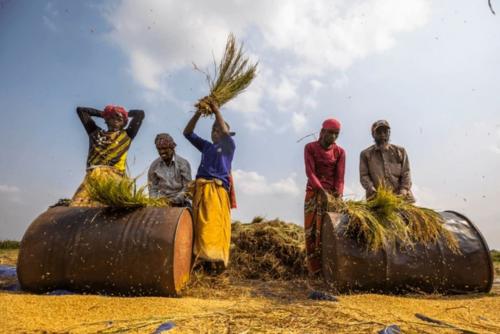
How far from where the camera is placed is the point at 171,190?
4969 mm

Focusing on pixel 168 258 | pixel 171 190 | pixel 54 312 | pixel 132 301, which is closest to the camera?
pixel 54 312

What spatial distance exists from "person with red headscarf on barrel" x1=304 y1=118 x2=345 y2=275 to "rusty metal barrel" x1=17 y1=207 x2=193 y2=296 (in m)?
1.71

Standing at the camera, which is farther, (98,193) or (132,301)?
(98,193)

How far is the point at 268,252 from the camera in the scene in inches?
234

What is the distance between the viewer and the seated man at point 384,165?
5.08 meters

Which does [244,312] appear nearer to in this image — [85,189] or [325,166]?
[85,189]

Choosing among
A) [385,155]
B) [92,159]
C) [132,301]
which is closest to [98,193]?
[92,159]

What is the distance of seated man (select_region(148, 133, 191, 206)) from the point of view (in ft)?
16.3

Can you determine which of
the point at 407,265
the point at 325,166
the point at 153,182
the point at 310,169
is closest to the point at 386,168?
the point at 325,166

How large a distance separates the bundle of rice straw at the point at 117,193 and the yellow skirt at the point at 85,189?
0.60 feet

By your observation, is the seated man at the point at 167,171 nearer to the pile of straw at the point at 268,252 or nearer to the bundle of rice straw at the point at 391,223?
the pile of straw at the point at 268,252

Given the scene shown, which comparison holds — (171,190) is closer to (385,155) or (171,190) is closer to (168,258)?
(168,258)

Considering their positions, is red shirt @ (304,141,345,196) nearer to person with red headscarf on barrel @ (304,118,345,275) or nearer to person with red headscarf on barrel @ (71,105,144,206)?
person with red headscarf on barrel @ (304,118,345,275)

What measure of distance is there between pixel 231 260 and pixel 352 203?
2309mm
